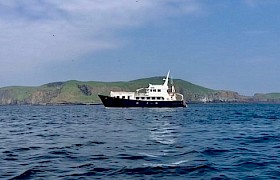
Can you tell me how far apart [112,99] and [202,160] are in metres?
104

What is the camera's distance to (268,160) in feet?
59.6

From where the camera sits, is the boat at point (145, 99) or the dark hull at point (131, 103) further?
the boat at point (145, 99)

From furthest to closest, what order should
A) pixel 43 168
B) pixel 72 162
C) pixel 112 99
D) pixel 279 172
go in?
pixel 112 99
pixel 72 162
pixel 43 168
pixel 279 172

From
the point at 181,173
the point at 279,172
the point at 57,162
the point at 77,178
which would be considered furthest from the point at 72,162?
the point at 279,172

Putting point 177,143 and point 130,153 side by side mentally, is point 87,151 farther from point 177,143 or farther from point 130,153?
point 177,143

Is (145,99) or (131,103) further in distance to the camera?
(145,99)

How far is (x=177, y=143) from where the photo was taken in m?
25.4

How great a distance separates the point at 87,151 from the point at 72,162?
12.6ft

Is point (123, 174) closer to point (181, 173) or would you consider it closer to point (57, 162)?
point (181, 173)

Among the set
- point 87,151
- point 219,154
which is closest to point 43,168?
point 87,151

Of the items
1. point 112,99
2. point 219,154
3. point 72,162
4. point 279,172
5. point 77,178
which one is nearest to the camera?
point 77,178

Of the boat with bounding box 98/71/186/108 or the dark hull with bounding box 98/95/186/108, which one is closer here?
the dark hull with bounding box 98/95/186/108

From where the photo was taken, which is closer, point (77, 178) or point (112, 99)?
point (77, 178)

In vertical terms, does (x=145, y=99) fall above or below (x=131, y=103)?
above
